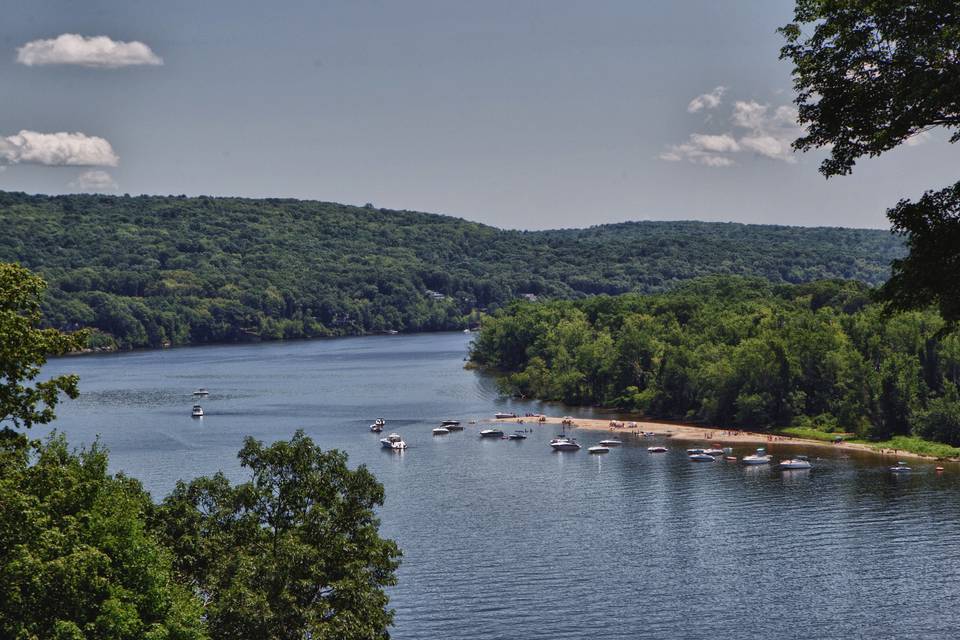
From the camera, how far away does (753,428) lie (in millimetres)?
133000

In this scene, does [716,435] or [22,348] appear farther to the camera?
[716,435]

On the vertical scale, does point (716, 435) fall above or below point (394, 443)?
above

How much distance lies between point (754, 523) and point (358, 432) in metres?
62.9

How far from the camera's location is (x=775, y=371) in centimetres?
13238

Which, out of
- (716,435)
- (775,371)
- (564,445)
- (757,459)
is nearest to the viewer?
(757,459)

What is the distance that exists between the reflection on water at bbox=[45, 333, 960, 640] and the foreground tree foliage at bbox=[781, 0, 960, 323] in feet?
117

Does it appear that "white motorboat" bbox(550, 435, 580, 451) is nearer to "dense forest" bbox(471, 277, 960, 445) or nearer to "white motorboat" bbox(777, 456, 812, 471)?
"white motorboat" bbox(777, 456, 812, 471)

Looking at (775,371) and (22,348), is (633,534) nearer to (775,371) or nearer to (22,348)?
(775,371)

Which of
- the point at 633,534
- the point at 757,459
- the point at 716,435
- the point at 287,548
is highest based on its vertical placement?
the point at 287,548

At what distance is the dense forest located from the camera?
398 feet

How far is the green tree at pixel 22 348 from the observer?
99.6 ft

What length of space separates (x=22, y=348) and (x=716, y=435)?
105 meters

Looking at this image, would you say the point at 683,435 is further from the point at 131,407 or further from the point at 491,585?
the point at 131,407

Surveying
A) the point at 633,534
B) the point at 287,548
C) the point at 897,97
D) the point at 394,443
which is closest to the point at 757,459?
the point at 633,534
